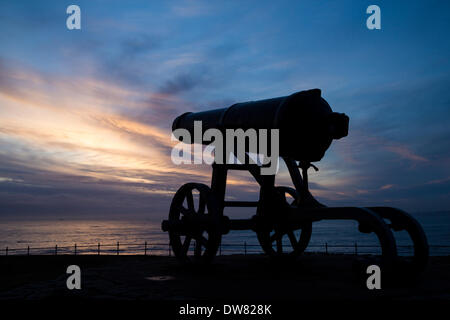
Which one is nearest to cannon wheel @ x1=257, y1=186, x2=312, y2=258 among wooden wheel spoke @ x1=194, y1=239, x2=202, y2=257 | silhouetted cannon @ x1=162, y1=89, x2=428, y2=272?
silhouetted cannon @ x1=162, y1=89, x2=428, y2=272

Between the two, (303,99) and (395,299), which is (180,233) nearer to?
(303,99)

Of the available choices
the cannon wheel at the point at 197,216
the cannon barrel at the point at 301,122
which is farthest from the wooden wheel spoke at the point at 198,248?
the cannon barrel at the point at 301,122

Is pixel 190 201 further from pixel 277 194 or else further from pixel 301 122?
pixel 301 122

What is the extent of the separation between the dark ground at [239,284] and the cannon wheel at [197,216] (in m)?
0.33

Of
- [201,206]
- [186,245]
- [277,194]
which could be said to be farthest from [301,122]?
[186,245]

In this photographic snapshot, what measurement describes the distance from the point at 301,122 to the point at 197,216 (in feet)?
9.61

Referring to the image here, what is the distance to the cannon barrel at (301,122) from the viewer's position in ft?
24.8

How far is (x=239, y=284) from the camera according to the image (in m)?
6.53

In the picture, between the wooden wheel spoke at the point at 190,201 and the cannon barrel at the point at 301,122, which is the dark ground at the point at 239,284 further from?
the cannon barrel at the point at 301,122

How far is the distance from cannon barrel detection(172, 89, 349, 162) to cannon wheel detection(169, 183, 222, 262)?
1.73m

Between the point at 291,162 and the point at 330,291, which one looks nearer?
the point at 330,291
